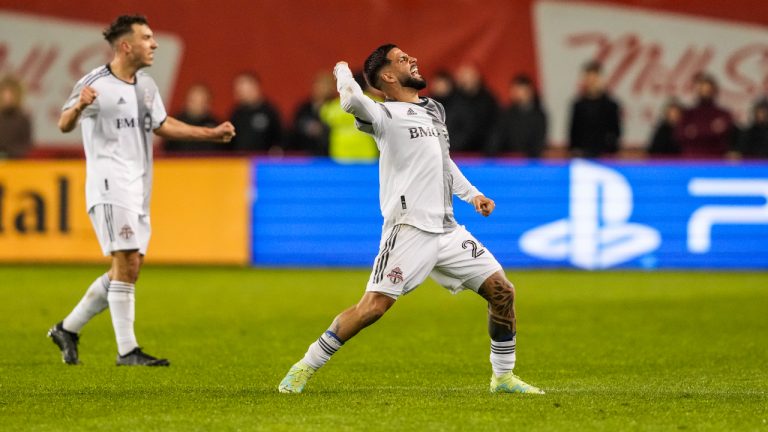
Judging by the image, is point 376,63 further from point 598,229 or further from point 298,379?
point 598,229

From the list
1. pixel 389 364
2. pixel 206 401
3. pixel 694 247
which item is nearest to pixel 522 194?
pixel 694 247

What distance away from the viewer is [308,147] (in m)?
18.4

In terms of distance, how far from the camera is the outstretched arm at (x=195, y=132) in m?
9.26

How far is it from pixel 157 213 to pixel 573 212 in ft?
16.0

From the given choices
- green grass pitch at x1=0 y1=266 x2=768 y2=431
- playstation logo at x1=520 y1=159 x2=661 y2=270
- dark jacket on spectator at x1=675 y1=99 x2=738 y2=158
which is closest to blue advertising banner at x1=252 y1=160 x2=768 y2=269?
playstation logo at x1=520 y1=159 x2=661 y2=270

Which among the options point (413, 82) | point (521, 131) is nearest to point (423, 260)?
point (413, 82)

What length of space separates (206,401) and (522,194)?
33.1 ft

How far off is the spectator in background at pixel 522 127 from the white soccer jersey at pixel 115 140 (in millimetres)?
8840

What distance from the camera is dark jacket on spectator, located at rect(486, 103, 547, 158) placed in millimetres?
17844

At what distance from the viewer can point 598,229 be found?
1703 cm

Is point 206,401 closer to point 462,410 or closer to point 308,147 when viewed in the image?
point 462,410

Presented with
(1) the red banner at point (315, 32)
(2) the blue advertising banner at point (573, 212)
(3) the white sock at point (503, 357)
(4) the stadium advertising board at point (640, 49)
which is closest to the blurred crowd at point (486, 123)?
(2) the blue advertising banner at point (573, 212)

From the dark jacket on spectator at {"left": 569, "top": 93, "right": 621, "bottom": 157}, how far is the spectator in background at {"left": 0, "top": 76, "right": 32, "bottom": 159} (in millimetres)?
6737

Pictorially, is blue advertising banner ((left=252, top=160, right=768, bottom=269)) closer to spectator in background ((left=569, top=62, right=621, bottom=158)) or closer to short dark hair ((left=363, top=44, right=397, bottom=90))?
spectator in background ((left=569, top=62, right=621, bottom=158))
